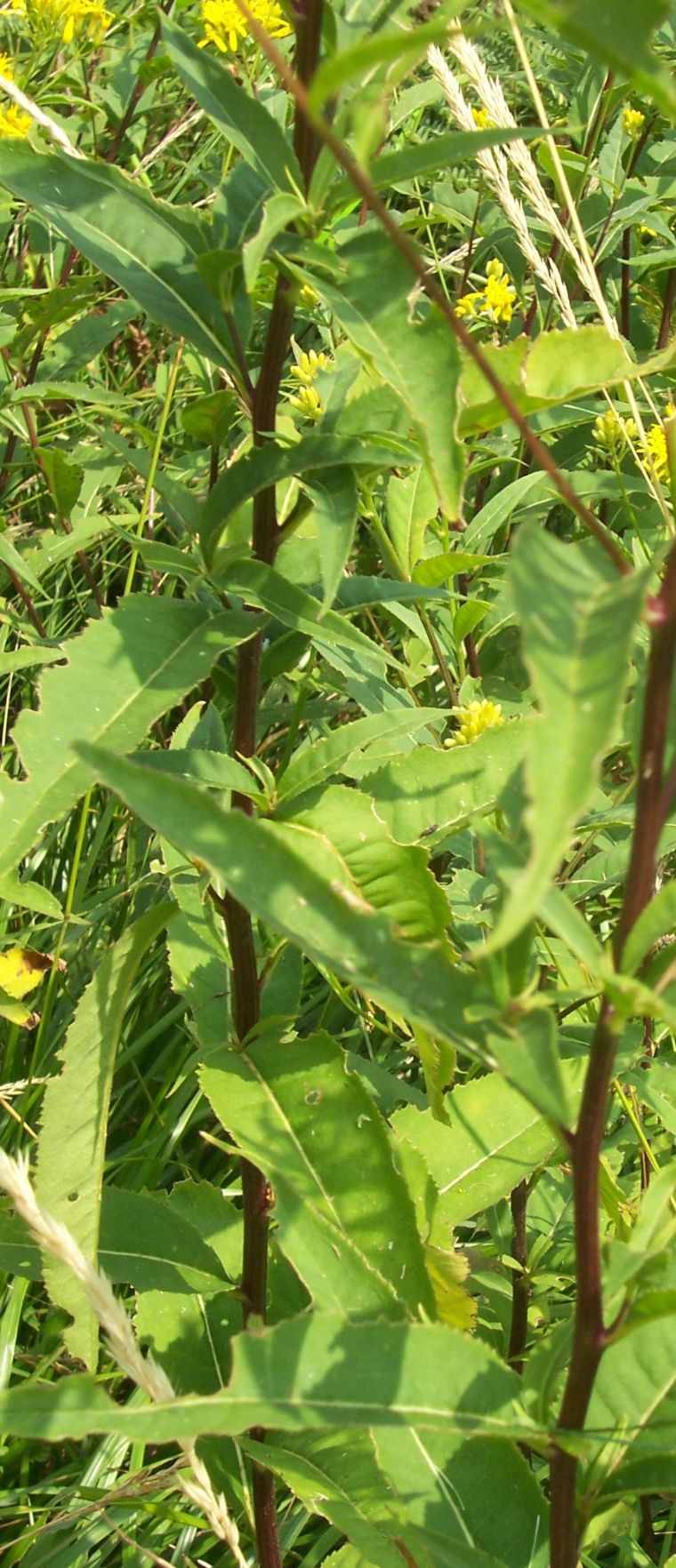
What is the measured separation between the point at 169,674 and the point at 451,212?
6.46 feet

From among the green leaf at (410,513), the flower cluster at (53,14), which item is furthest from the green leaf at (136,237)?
the flower cluster at (53,14)

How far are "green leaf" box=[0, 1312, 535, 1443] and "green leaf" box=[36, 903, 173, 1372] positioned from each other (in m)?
0.40

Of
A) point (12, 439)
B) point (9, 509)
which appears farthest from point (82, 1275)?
point (9, 509)

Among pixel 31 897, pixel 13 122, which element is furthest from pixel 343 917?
pixel 13 122

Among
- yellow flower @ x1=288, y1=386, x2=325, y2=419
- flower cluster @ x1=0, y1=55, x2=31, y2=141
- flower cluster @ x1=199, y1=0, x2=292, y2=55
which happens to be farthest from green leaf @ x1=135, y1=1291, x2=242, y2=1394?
flower cluster @ x1=0, y1=55, x2=31, y2=141

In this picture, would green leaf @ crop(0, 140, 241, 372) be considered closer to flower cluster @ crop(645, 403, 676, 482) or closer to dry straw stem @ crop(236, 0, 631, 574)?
dry straw stem @ crop(236, 0, 631, 574)

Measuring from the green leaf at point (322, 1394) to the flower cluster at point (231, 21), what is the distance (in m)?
1.92

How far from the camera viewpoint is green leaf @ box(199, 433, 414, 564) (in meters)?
1.09

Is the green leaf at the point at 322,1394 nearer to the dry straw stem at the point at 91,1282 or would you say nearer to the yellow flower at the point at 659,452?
the dry straw stem at the point at 91,1282

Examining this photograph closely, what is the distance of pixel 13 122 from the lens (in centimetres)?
254

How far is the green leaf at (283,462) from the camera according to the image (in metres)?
1.09

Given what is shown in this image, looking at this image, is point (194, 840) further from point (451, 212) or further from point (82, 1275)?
point (451, 212)

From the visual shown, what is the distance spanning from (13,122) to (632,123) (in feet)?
3.78

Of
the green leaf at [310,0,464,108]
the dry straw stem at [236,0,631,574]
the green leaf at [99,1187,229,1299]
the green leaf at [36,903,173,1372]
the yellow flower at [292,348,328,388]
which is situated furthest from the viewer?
the yellow flower at [292,348,328,388]
